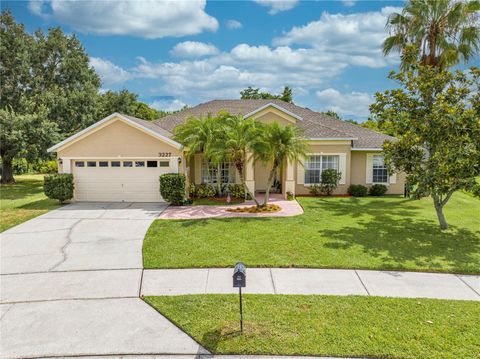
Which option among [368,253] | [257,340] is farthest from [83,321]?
[368,253]

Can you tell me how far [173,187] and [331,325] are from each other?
1196 cm

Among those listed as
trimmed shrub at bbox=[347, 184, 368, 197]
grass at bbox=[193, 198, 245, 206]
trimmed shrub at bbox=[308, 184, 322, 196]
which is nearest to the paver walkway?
grass at bbox=[193, 198, 245, 206]

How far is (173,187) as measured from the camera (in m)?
16.7

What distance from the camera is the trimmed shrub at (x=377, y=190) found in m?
20.6

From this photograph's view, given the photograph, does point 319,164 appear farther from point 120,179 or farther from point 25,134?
point 25,134

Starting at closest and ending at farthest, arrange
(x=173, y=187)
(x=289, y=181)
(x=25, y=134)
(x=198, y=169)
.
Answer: (x=173, y=187)
(x=289, y=181)
(x=198, y=169)
(x=25, y=134)

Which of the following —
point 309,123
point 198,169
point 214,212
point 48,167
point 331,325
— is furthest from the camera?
point 48,167

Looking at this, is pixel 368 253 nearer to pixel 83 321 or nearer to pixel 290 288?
pixel 290 288

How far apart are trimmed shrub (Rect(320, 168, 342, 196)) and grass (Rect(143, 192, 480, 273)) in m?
4.42

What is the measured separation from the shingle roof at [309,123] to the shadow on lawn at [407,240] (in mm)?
6177

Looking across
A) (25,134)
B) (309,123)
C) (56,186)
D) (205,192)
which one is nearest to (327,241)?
(205,192)

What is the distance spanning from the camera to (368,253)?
32.4 ft

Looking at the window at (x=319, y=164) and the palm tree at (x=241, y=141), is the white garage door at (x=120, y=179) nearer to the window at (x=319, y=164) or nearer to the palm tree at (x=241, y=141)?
the palm tree at (x=241, y=141)

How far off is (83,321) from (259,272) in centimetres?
398
